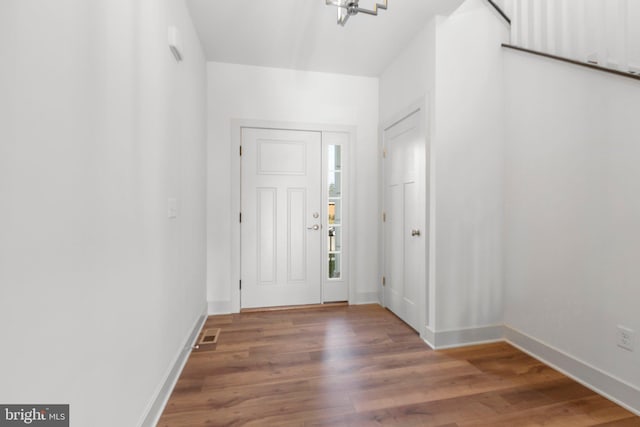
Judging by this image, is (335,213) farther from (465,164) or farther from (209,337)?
(209,337)

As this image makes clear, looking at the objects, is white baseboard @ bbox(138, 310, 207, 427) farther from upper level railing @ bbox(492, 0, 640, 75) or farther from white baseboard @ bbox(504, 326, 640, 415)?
upper level railing @ bbox(492, 0, 640, 75)

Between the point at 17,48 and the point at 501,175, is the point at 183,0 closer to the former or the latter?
the point at 17,48

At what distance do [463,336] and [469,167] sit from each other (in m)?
1.43

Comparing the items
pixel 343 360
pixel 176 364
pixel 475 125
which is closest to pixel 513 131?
pixel 475 125

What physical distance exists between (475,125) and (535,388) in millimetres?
1966

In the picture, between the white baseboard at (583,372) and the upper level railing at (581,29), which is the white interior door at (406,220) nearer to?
the white baseboard at (583,372)

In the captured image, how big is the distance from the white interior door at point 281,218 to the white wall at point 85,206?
1.36 metres

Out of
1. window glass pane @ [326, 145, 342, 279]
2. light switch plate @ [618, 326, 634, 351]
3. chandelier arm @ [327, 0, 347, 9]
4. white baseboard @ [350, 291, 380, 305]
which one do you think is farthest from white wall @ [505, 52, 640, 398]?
window glass pane @ [326, 145, 342, 279]

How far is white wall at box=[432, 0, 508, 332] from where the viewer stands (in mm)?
2254

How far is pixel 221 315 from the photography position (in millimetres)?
2924

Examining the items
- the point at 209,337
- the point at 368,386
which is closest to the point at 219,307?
the point at 209,337

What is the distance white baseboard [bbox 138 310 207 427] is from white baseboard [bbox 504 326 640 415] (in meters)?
2.60

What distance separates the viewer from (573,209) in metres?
1.86

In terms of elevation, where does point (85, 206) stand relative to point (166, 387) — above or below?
above
